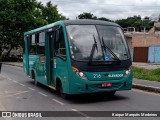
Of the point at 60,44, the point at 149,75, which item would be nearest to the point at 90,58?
the point at 60,44

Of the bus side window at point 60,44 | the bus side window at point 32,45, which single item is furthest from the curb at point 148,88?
the bus side window at point 32,45

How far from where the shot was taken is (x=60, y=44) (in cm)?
1168

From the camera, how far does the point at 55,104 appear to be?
11.0 metres

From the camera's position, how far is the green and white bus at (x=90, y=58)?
1062cm

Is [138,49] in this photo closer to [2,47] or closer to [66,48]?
[2,47]

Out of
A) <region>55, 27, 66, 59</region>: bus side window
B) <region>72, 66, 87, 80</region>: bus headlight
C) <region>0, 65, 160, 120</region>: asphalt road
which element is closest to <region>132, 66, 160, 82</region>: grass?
<region>0, 65, 160, 120</region>: asphalt road

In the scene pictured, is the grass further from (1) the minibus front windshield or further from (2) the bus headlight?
(2) the bus headlight

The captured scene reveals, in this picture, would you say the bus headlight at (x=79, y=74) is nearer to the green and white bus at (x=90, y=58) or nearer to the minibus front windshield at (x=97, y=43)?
the green and white bus at (x=90, y=58)

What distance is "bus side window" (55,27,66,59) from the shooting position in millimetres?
11336

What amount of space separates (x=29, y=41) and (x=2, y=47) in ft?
117

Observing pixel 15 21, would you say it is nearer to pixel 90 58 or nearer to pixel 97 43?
pixel 97 43

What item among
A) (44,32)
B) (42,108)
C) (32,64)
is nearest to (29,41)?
(32,64)

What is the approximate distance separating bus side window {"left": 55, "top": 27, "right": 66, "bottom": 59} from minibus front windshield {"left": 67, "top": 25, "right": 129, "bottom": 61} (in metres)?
0.41

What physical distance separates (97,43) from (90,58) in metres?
0.63
